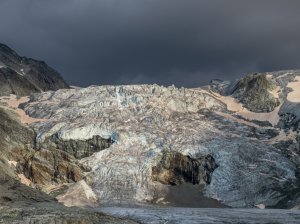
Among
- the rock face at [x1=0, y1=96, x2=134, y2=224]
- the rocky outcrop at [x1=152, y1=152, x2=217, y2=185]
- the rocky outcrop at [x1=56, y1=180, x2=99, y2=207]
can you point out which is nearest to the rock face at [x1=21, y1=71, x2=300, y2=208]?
the rocky outcrop at [x1=152, y1=152, x2=217, y2=185]

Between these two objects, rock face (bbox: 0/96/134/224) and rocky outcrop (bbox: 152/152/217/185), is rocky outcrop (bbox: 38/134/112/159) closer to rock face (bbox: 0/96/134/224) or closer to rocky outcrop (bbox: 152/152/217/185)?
rock face (bbox: 0/96/134/224)

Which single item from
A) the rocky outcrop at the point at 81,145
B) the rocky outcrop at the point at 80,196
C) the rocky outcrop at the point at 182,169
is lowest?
the rocky outcrop at the point at 80,196

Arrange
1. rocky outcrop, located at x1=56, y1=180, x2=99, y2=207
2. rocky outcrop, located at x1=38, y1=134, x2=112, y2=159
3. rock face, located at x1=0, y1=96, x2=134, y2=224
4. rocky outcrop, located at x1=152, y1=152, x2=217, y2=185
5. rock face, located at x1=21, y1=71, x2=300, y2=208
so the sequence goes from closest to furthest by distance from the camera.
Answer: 1. rock face, located at x1=0, y1=96, x2=134, y2=224
2. rocky outcrop, located at x1=56, y1=180, x2=99, y2=207
3. rock face, located at x1=21, y1=71, x2=300, y2=208
4. rocky outcrop, located at x1=152, y1=152, x2=217, y2=185
5. rocky outcrop, located at x1=38, y1=134, x2=112, y2=159

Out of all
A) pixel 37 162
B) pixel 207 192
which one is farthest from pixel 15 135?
pixel 207 192

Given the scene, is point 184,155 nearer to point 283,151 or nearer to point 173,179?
point 173,179

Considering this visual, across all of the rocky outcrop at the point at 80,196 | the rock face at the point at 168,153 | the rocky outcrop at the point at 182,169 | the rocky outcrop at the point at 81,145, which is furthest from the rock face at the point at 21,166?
the rocky outcrop at the point at 182,169

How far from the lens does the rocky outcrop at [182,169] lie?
170 metres

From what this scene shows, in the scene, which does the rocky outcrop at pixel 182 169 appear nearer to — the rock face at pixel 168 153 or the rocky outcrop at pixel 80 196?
the rock face at pixel 168 153

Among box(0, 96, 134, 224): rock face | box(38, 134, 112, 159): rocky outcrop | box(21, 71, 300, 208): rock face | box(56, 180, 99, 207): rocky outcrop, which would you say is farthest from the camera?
box(38, 134, 112, 159): rocky outcrop

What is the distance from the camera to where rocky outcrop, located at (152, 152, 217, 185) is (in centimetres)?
16975

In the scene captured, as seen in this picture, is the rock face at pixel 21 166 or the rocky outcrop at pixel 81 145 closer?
the rock face at pixel 21 166

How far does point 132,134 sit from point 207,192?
3272 cm

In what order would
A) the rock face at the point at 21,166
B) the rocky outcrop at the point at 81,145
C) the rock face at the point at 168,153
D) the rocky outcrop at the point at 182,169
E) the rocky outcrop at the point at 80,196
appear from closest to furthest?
1. the rock face at the point at 21,166
2. the rocky outcrop at the point at 80,196
3. the rock face at the point at 168,153
4. the rocky outcrop at the point at 182,169
5. the rocky outcrop at the point at 81,145

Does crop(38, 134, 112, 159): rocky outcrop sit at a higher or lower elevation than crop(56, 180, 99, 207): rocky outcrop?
higher
